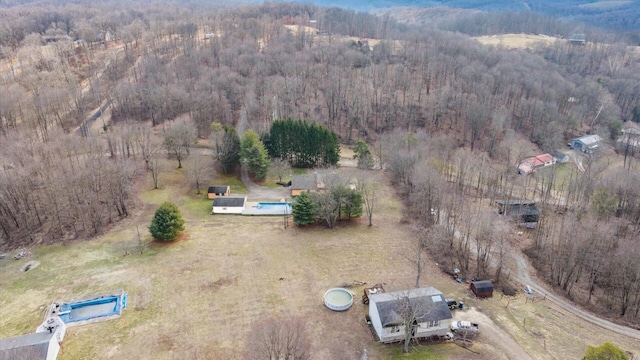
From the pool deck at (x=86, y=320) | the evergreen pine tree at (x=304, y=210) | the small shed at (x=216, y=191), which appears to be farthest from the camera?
the small shed at (x=216, y=191)

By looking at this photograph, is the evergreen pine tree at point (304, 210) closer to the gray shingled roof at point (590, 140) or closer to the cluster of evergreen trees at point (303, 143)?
the cluster of evergreen trees at point (303, 143)

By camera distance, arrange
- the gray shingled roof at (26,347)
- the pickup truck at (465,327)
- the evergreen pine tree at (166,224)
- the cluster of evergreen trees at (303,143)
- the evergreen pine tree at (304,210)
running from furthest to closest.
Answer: the cluster of evergreen trees at (303,143)
the evergreen pine tree at (304,210)
the evergreen pine tree at (166,224)
the pickup truck at (465,327)
the gray shingled roof at (26,347)

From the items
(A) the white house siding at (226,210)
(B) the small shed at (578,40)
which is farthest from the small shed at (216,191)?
(B) the small shed at (578,40)

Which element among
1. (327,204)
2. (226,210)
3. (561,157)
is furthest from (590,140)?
(226,210)

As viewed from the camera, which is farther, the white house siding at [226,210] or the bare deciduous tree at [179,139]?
the bare deciduous tree at [179,139]

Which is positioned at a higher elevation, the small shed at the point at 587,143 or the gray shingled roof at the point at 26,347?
the gray shingled roof at the point at 26,347

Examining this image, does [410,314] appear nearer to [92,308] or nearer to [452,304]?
[452,304]

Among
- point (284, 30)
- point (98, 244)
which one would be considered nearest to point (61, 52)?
point (284, 30)

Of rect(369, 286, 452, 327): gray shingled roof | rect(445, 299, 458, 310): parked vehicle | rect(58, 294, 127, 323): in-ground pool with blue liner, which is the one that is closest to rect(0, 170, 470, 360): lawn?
rect(58, 294, 127, 323): in-ground pool with blue liner
